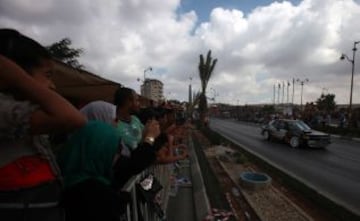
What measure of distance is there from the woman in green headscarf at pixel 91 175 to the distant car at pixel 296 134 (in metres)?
20.2

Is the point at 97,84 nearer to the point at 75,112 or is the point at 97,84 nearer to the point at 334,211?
the point at 334,211

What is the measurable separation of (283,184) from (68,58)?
85.8 ft

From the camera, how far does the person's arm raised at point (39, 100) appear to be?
1.59 m

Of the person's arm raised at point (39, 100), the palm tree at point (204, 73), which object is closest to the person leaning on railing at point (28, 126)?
the person's arm raised at point (39, 100)

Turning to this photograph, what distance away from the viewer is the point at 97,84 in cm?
726

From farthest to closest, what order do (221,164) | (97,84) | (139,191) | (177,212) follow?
(221,164)
(97,84)
(177,212)
(139,191)

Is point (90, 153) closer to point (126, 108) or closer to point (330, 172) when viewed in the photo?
point (126, 108)

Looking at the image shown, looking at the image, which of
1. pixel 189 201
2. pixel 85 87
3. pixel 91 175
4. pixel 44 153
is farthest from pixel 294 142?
pixel 44 153

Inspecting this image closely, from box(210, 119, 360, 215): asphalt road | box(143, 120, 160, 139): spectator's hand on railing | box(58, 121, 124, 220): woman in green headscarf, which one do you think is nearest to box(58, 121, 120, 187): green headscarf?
box(58, 121, 124, 220): woman in green headscarf

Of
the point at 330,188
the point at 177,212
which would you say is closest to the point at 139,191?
the point at 177,212

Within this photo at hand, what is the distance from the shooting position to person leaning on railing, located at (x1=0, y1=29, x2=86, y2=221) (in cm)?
161

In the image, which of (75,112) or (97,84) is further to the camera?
(97,84)

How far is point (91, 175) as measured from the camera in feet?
6.91

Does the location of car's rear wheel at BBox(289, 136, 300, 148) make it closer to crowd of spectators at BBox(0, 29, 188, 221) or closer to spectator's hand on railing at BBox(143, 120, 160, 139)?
spectator's hand on railing at BBox(143, 120, 160, 139)
